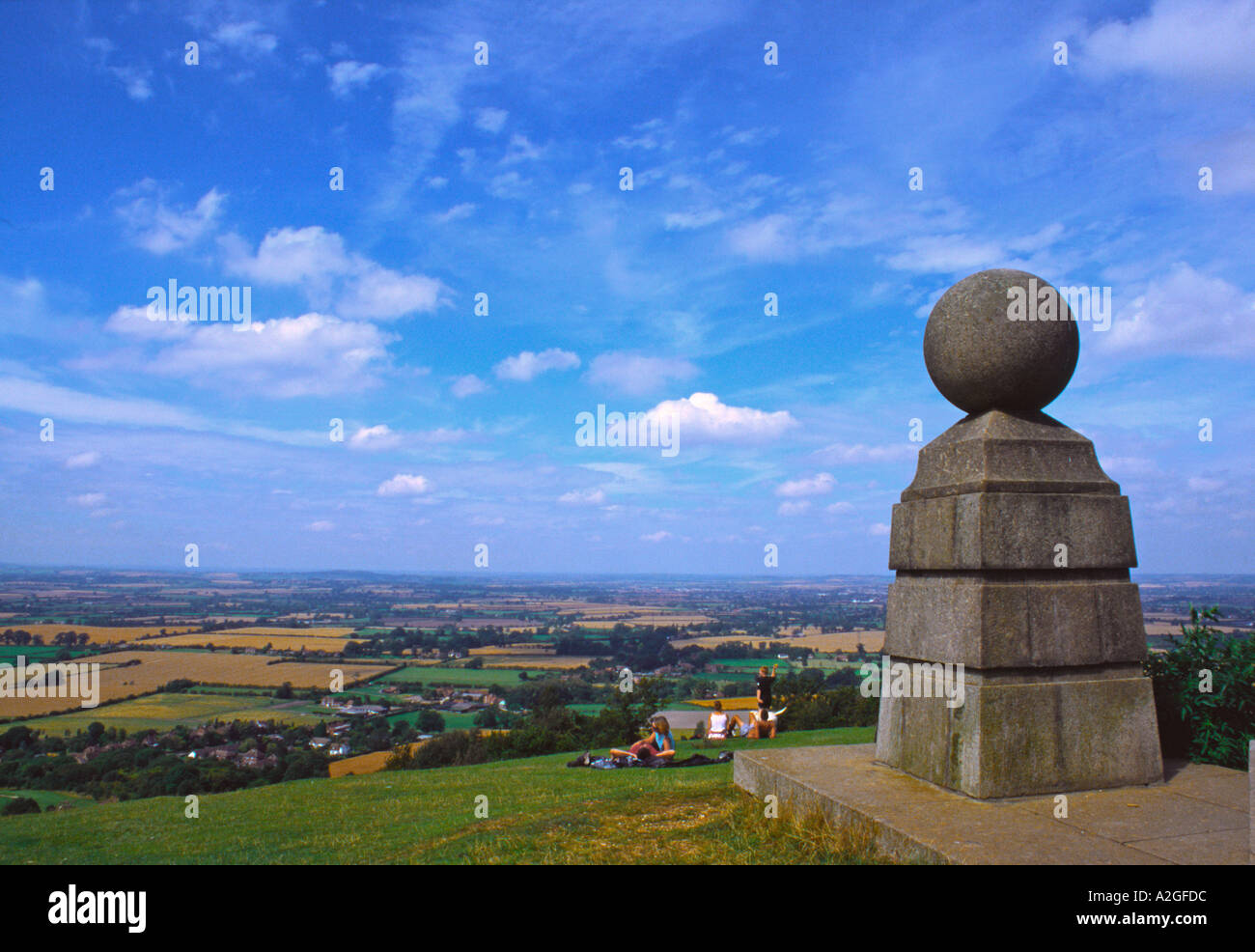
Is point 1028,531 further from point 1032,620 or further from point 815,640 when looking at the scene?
point 815,640

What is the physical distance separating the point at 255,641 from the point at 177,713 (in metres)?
23.2

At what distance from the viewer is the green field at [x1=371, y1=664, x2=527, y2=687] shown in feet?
108

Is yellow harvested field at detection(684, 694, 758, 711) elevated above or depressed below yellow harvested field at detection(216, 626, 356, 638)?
above

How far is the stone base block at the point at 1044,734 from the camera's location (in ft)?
17.5

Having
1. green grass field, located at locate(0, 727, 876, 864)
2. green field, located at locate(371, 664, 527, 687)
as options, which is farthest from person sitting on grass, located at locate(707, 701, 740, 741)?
green field, located at locate(371, 664, 527, 687)

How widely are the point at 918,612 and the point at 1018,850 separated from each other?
7.28 feet

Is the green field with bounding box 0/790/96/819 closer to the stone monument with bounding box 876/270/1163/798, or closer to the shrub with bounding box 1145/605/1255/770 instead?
the stone monument with bounding box 876/270/1163/798

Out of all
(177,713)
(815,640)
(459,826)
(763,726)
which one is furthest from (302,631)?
(459,826)

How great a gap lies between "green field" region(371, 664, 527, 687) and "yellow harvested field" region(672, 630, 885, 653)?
977 centimetres

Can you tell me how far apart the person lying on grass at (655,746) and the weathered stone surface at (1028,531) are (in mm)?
7676

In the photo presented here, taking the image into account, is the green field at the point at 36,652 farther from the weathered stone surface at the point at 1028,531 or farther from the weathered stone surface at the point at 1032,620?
the weathered stone surface at the point at 1028,531

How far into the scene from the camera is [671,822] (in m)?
5.86
